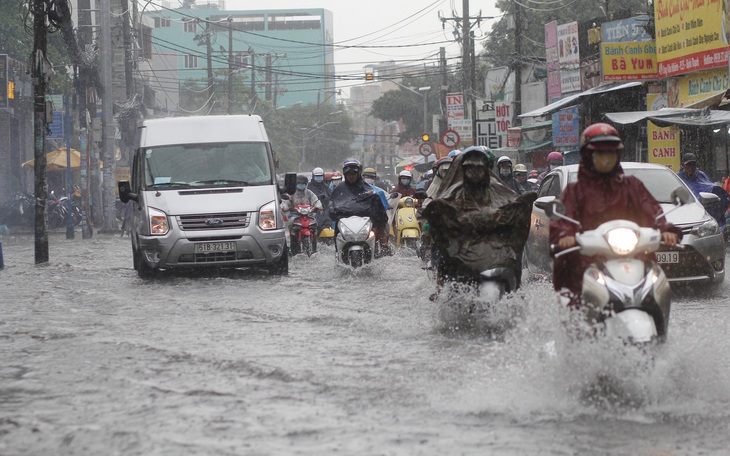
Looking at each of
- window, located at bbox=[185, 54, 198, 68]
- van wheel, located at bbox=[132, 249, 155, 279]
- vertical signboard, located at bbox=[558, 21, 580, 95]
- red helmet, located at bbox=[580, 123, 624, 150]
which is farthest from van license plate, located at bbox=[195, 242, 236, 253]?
window, located at bbox=[185, 54, 198, 68]

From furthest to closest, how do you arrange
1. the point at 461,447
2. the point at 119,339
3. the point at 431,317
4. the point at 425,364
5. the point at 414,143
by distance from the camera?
the point at 414,143 < the point at 431,317 < the point at 119,339 < the point at 425,364 < the point at 461,447

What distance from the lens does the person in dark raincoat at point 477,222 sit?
993cm

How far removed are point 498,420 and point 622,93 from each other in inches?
1098

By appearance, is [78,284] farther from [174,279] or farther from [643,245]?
[643,245]

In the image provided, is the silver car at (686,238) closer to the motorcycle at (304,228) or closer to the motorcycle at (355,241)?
the motorcycle at (355,241)

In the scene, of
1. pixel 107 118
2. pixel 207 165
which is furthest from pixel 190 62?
pixel 207 165

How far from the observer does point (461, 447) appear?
5730 mm

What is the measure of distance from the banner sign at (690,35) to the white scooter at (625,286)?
55.5ft

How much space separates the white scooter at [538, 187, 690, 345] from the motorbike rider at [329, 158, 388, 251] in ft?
34.1

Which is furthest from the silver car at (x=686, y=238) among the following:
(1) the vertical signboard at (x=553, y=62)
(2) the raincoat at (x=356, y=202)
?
(1) the vertical signboard at (x=553, y=62)

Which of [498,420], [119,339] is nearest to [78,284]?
[119,339]

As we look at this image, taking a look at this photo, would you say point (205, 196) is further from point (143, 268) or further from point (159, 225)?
point (143, 268)

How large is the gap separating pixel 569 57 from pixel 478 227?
2622 cm

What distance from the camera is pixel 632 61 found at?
2853 cm
